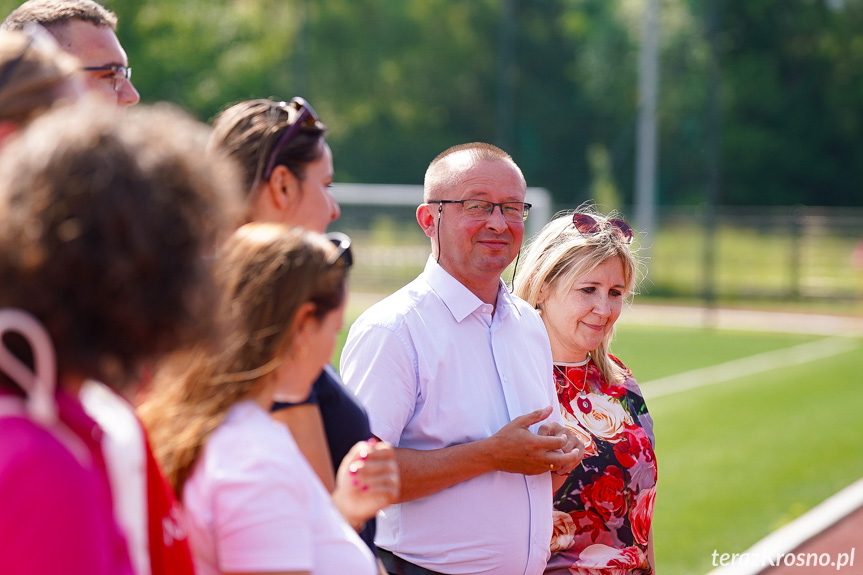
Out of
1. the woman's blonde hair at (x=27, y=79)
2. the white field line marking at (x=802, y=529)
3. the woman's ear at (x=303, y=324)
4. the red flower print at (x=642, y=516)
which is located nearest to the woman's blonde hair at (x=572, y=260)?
the red flower print at (x=642, y=516)

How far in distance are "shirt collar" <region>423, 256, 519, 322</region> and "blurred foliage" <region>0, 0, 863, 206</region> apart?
23.0 meters

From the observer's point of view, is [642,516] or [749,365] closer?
[642,516]

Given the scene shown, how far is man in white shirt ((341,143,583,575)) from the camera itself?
2.95 m

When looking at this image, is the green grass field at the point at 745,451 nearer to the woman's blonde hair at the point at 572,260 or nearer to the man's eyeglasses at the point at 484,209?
the woman's blonde hair at the point at 572,260

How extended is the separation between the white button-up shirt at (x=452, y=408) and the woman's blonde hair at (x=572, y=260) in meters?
0.48

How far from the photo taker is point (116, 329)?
123 centimetres

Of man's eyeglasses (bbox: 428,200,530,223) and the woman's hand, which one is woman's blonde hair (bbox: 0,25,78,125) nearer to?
the woman's hand

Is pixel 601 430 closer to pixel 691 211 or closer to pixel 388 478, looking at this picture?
pixel 388 478

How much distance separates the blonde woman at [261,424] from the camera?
1.54 metres

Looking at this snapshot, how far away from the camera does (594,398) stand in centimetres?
349

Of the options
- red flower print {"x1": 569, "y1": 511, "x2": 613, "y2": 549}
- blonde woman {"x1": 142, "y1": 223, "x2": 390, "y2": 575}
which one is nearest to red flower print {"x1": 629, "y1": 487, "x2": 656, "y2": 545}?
red flower print {"x1": 569, "y1": 511, "x2": 613, "y2": 549}

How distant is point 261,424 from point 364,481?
0.31 m

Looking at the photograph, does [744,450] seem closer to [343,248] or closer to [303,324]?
[343,248]

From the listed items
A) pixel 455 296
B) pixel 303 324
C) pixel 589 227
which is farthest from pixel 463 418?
pixel 303 324
